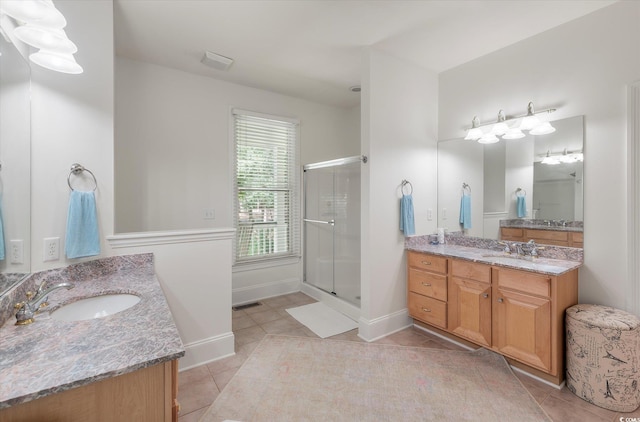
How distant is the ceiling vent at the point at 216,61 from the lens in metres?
2.74

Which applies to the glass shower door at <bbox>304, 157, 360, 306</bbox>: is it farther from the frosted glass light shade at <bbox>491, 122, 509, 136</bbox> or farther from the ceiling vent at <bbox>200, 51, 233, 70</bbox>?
the ceiling vent at <bbox>200, 51, 233, 70</bbox>

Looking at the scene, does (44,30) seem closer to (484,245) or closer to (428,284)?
(428,284)

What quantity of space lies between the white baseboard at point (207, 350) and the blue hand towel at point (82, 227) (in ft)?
3.35

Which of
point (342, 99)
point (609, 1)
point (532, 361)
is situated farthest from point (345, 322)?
point (609, 1)

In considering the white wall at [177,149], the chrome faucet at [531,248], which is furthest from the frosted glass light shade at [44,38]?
the chrome faucet at [531,248]

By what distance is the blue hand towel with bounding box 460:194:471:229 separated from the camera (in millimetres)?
2963

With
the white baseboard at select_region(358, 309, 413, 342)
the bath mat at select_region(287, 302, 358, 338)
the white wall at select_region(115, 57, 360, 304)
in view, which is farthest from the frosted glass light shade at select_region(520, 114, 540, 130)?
the white wall at select_region(115, 57, 360, 304)

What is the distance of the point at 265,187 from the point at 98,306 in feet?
7.83

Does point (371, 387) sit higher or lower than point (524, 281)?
lower

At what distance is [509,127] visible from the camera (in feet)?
8.47

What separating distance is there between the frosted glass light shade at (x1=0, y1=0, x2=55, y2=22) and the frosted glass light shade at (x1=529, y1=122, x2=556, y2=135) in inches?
124

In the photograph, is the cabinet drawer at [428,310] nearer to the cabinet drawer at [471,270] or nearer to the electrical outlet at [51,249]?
the cabinet drawer at [471,270]

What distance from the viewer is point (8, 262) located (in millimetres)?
1373

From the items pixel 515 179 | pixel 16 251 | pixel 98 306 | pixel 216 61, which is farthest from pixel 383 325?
pixel 216 61
